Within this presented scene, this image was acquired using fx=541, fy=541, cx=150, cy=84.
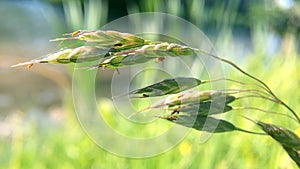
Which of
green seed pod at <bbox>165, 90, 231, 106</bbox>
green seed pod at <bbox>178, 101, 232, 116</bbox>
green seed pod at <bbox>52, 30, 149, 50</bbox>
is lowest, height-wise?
green seed pod at <bbox>178, 101, 232, 116</bbox>

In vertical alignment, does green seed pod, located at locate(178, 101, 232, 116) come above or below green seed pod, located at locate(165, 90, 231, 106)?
below

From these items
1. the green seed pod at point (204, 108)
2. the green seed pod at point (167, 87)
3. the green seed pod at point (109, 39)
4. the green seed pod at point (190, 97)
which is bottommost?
the green seed pod at point (204, 108)

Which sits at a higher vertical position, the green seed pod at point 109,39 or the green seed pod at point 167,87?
the green seed pod at point 109,39

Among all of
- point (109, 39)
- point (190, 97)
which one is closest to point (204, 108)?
point (190, 97)

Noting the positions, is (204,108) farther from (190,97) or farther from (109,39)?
(109,39)

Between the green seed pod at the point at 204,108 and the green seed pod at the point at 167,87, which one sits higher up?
the green seed pod at the point at 167,87

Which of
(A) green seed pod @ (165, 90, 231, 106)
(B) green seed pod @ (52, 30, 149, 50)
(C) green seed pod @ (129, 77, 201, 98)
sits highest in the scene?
(B) green seed pod @ (52, 30, 149, 50)

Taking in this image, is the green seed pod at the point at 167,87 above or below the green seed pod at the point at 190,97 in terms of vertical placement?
above

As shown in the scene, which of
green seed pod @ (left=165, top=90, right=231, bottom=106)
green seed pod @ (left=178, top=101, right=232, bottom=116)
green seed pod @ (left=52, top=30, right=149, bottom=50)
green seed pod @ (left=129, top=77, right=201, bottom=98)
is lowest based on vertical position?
green seed pod @ (left=178, top=101, right=232, bottom=116)

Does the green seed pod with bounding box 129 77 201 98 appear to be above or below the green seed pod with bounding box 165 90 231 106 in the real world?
above

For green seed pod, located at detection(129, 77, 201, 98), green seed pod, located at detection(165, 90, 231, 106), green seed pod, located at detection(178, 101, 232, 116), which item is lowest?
green seed pod, located at detection(178, 101, 232, 116)

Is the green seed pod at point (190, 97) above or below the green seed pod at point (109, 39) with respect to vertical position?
below
